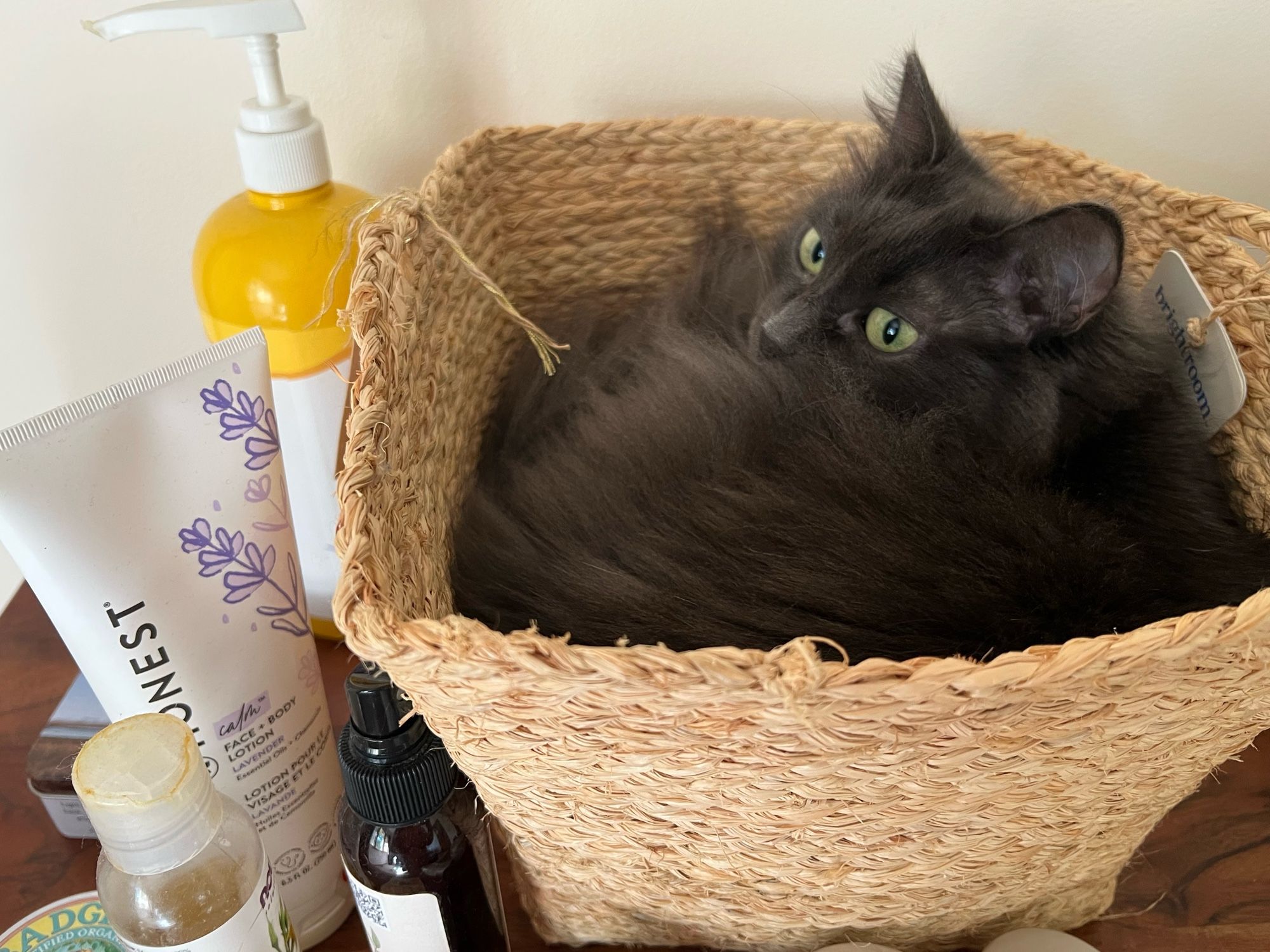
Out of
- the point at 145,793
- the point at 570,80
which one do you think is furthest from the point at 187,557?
the point at 570,80

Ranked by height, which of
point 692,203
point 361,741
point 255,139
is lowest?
point 361,741

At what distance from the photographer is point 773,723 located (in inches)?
16.8

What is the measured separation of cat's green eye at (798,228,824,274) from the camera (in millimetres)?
749

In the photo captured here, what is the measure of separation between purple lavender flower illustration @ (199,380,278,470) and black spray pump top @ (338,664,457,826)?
0.49 ft

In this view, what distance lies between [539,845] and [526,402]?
1.30ft

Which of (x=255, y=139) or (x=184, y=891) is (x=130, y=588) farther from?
(x=255, y=139)

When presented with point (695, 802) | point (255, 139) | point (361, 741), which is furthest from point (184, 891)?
point (255, 139)

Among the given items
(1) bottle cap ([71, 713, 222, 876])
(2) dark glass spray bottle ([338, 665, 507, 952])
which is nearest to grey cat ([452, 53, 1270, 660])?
(2) dark glass spray bottle ([338, 665, 507, 952])

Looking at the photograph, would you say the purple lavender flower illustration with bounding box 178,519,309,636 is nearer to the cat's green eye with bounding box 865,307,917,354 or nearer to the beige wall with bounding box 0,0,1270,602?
the cat's green eye with bounding box 865,307,917,354

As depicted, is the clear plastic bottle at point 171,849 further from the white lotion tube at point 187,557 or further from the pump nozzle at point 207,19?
the pump nozzle at point 207,19

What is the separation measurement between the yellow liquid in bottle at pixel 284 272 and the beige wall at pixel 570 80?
22 cm

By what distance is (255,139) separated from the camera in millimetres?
760

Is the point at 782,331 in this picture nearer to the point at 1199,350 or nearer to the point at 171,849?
the point at 1199,350

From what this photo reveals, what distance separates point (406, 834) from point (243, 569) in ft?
0.62
